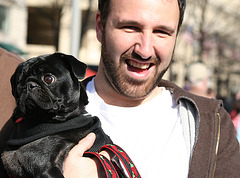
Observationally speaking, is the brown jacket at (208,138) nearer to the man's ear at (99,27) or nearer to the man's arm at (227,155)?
the man's arm at (227,155)

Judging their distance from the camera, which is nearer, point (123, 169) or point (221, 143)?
point (123, 169)

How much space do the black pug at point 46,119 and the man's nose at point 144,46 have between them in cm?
41

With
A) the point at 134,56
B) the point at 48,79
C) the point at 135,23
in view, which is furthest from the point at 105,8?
the point at 48,79

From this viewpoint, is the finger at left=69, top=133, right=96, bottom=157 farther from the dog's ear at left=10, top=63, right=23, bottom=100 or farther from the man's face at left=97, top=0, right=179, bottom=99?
the dog's ear at left=10, top=63, right=23, bottom=100

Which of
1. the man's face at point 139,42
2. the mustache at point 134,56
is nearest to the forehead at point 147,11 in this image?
the man's face at point 139,42

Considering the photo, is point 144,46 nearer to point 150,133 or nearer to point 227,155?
point 150,133

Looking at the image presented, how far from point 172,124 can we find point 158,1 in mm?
894

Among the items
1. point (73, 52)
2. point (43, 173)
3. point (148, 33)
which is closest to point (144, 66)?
point (148, 33)

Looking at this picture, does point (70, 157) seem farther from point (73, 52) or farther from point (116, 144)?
point (73, 52)

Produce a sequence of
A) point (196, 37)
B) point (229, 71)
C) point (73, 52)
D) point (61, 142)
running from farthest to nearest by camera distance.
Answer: point (229, 71)
point (196, 37)
point (73, 52)
point (61, 142)

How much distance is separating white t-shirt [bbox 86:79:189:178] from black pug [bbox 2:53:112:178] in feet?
0.50

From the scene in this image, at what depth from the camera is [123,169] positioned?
2.21 metres

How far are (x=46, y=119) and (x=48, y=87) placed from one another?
23cm

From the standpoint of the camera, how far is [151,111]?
8.70ft
